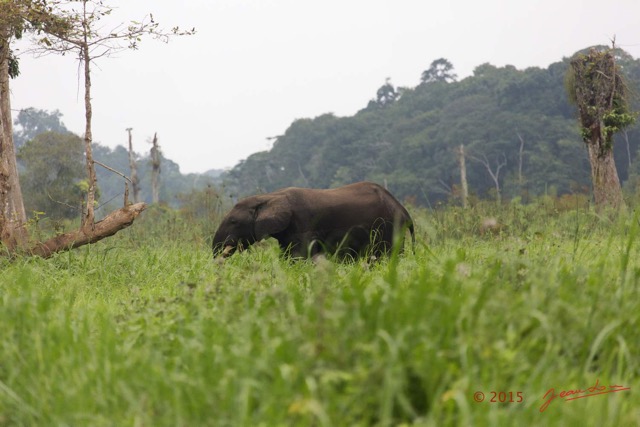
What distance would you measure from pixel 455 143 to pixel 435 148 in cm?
162

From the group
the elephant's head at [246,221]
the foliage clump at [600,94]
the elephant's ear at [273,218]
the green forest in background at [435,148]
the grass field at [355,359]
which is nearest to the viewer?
the grass field at [355,359]

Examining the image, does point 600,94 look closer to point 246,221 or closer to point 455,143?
point 246,221

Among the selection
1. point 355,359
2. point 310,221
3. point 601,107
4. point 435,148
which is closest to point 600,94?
point 601,107

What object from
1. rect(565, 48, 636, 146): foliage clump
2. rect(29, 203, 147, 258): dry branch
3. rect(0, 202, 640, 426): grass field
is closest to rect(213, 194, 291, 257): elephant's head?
rect(29, 203, 147, 258): dry branch

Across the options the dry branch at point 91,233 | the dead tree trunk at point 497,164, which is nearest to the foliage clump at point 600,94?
the dry branch at point 91,233

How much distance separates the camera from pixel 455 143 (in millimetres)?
50062

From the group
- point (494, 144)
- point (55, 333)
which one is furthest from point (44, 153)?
point (55, 333)

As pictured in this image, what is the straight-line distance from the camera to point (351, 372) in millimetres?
2838

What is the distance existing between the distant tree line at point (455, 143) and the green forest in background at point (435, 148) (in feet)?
0.26

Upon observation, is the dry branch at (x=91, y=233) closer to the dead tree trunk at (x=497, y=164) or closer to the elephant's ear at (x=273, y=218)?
the elephant's ear at (x=273, y=218)

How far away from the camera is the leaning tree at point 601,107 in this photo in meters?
15.5

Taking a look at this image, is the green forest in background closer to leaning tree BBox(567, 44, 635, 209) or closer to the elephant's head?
leaning tree BBox(567, 44, 635, 209)

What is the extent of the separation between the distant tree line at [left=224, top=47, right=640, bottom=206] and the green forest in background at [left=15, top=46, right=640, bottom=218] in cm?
8

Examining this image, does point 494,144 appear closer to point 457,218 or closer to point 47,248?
point 457,218
